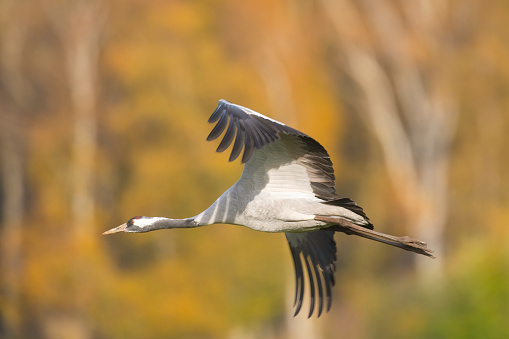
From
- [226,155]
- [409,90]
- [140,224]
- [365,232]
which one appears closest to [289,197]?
[365,232]

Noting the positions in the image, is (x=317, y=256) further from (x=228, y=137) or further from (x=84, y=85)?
(x=84, y=85)

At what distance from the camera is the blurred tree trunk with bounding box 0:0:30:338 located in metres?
33.9

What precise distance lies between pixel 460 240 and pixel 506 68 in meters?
5.59

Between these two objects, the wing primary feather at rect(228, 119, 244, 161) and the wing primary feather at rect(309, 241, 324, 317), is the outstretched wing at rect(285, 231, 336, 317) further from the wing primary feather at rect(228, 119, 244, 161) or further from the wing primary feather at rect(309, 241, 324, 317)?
the wing primary feather at rect(228, 119, 244, 161)

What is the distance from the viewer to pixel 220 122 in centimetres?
1125

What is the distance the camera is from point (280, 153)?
12203 mm

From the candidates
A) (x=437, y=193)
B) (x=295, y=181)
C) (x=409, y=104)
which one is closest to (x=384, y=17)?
(x=409, y=104)

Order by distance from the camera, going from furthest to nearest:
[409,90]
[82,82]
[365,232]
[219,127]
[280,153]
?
[409,90]
[82,82]
[365,232]
[280,153]
[219,127]

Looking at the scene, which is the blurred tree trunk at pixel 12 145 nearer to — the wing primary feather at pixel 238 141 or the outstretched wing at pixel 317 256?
the outstretched wing at pixel 317 256

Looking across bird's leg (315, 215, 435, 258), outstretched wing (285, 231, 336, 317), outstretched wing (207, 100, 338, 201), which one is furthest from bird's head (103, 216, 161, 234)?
bird's leg (315, 215, 435, 258)

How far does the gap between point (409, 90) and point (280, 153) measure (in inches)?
1054

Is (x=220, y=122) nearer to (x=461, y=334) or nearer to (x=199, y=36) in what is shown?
(x=461, y=334)

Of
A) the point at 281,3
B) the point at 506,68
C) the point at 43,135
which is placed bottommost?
the point at 43,135

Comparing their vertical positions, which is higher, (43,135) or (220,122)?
(43,135)
